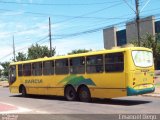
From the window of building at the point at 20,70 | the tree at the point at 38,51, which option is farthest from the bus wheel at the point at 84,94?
the tree at the point at 38,51

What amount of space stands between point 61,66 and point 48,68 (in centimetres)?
155

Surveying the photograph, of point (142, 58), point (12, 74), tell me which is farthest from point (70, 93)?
point (12, 74)

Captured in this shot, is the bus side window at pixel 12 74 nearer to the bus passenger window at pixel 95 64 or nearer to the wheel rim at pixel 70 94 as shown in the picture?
the wheel rim at pixel 70 94

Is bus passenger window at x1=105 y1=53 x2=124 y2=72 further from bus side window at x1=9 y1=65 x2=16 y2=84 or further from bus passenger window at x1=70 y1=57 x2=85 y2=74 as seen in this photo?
bus side window at x1=9 y1=65 x2=16 y2=84

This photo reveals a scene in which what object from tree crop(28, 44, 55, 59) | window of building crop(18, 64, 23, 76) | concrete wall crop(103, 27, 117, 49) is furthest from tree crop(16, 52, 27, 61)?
window of building crop(18, 64, 23, 76)

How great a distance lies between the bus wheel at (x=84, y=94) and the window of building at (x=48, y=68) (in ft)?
10.1

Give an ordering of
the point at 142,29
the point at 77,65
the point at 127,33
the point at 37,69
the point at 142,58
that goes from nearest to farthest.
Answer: the point at 142,58 → the point at 77,65 → the point at 37,69 → the point at 142,29 → the point at 127,33

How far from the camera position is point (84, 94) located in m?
20.9

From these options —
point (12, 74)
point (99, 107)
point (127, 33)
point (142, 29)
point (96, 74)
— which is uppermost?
point (142, 29)

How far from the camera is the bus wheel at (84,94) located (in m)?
20.5

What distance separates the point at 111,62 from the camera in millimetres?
18797

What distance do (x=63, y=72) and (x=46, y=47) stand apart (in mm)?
38297

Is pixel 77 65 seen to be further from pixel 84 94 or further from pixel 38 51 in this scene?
pixel 38 51

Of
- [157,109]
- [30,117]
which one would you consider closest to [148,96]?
[157,109]
